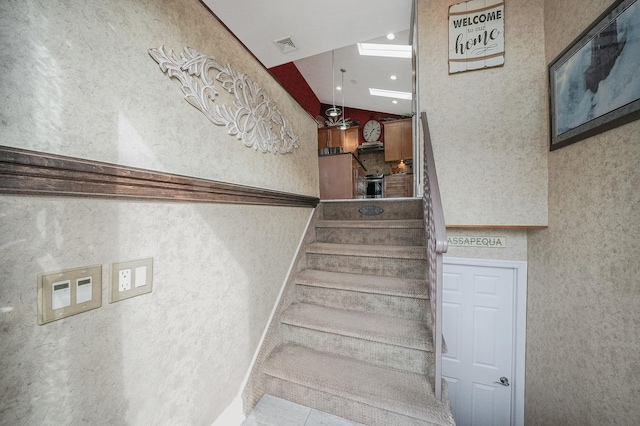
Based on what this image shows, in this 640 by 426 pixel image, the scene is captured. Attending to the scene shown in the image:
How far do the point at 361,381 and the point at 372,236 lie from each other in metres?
1.22

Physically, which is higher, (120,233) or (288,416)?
(120,233)

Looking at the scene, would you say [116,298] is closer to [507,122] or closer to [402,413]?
[402,413]

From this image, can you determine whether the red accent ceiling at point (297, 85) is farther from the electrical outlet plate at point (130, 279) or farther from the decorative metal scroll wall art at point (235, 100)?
the electrical outlet plate at point (130, 279)

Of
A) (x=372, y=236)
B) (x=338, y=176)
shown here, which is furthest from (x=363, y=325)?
(x=338, y=176)

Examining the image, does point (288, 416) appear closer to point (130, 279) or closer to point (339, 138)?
point (130, 279)

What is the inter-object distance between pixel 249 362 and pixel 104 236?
1.12m

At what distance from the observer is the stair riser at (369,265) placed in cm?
190

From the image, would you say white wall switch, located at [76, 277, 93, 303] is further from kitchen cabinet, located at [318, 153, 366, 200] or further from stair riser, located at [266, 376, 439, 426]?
kitchen cabinet, located at [318, 153, 366, 200]

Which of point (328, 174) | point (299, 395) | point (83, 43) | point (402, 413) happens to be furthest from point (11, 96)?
point (328, 174)

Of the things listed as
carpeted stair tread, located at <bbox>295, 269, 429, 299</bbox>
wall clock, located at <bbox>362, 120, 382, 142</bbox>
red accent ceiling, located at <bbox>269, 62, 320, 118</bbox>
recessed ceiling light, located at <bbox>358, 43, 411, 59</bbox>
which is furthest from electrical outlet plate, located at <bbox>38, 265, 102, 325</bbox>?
wall clock, located at <bbox>362, 120, 382, 142</bbox>

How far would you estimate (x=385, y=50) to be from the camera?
4.45 meters

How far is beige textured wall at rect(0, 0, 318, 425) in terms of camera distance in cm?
60

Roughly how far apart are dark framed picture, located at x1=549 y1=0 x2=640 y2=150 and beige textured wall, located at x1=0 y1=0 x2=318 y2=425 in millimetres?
1956

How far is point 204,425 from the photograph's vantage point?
3.77ft
